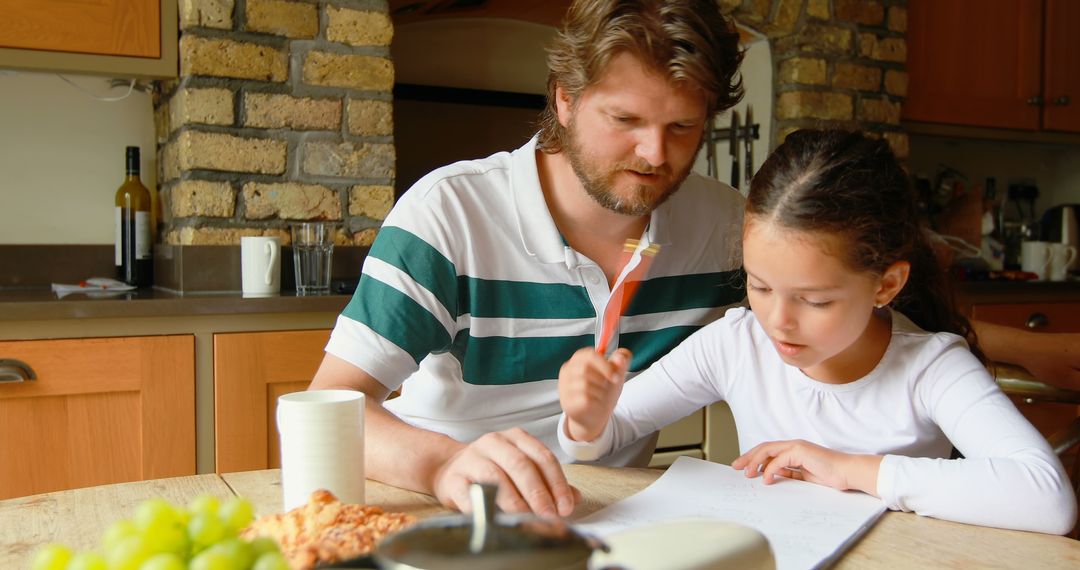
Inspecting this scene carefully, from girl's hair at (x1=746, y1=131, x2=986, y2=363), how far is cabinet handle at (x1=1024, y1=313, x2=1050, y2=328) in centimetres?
212

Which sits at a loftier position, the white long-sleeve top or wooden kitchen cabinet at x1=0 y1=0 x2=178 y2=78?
wooden kitchen cabinet at x1=0 y1=0 x2=178 y2=78

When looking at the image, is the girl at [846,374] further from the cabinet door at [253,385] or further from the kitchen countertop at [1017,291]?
the kitchen countertop at [1017,291]

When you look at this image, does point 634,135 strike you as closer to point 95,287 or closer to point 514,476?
point 514,476

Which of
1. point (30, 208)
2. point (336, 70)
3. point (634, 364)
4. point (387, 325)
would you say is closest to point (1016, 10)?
point (336, 70)

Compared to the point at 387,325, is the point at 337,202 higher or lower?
higher

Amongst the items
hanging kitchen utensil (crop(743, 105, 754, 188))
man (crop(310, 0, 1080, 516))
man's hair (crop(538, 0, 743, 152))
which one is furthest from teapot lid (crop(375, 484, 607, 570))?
hanging kitchen utensil (crop(743, 105, 754, 188))

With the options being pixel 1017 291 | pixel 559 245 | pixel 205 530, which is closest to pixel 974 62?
pixel 1017 291

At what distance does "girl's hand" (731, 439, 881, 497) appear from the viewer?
91cm

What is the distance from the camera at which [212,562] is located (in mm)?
412

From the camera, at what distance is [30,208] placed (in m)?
2.39

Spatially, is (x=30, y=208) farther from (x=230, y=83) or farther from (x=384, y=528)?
(x=384, y=528)

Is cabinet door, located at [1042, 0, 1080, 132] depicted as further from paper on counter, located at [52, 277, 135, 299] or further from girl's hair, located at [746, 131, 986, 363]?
paper on counter, located at [52, 277, 135, 299]

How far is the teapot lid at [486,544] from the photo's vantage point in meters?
0.36

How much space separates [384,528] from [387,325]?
0.59 m
